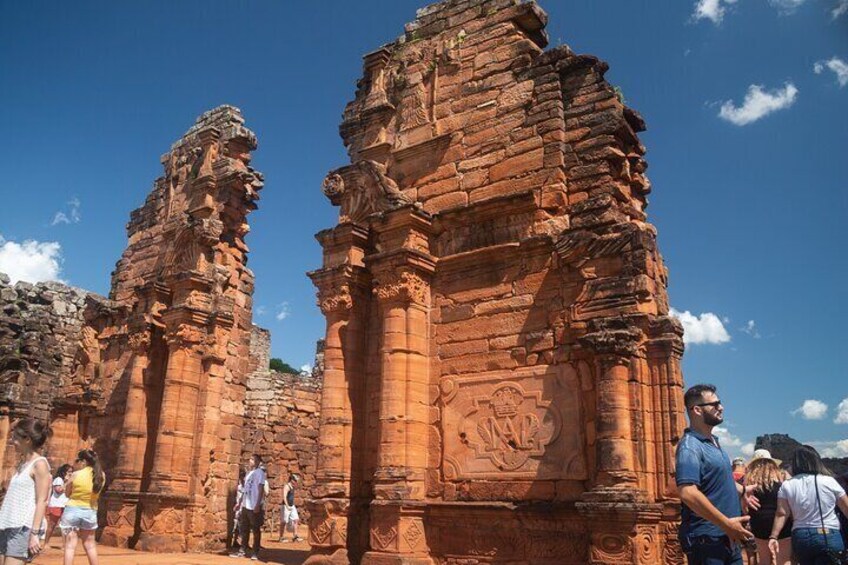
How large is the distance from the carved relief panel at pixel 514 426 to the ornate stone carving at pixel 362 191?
2.83 metres

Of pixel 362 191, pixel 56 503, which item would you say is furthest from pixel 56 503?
pixel 362 191

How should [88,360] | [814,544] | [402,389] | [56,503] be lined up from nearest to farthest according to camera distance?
1. [814,544]
2. [56,503]
3. [402,389]
4. [88,360]

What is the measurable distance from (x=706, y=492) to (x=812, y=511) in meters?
1.32

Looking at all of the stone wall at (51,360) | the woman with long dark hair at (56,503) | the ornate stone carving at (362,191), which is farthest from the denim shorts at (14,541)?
the stone wall at (51,360)

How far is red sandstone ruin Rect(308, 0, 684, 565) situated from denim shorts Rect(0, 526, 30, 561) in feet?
14.5

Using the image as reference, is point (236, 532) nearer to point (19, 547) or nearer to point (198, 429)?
point (198, 429)

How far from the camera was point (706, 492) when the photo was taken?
437cm

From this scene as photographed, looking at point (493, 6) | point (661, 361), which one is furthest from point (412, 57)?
point (661, 361)

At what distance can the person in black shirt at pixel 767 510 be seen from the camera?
18.1ft

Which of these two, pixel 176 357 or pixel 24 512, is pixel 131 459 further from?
pixel 24 512

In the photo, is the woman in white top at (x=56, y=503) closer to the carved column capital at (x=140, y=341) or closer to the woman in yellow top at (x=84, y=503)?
the woman in yellow top at (x=84, y=503)

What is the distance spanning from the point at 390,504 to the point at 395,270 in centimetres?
310

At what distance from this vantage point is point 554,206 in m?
9.45

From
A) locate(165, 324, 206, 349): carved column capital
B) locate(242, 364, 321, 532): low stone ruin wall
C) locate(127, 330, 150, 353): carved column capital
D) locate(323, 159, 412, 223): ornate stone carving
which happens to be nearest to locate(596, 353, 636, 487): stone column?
locate(323, 159, 412, 223): ornate stone carving
